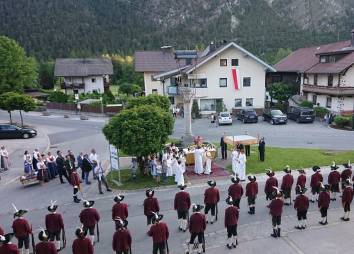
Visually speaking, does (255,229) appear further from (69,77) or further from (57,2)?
(57,2)

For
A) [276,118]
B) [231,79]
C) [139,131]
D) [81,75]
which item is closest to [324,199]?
[139,131]

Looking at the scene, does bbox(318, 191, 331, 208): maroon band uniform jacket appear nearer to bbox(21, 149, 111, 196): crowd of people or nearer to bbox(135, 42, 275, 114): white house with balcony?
bbox(21, 149, 111, 196): crowd of people

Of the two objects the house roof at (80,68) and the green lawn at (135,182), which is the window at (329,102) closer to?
the green lawn at (135,182)

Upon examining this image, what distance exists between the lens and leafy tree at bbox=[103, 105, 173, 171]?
18.4 meters

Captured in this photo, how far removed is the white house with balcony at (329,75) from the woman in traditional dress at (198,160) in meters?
25.5

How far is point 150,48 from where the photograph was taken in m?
128

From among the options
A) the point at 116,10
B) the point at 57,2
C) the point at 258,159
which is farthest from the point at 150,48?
the point at 258,159

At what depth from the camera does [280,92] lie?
159ft

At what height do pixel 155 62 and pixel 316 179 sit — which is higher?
pixel 155 62

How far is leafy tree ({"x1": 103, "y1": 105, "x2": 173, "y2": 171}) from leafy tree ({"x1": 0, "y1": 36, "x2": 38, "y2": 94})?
3977 cm

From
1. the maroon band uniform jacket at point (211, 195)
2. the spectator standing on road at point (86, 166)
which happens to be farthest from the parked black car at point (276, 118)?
the maroon band uniform jacket at point (211, 195)

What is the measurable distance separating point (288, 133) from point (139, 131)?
19.0m

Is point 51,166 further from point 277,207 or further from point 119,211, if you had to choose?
point 277,207

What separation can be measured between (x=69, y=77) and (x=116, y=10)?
104 metres
